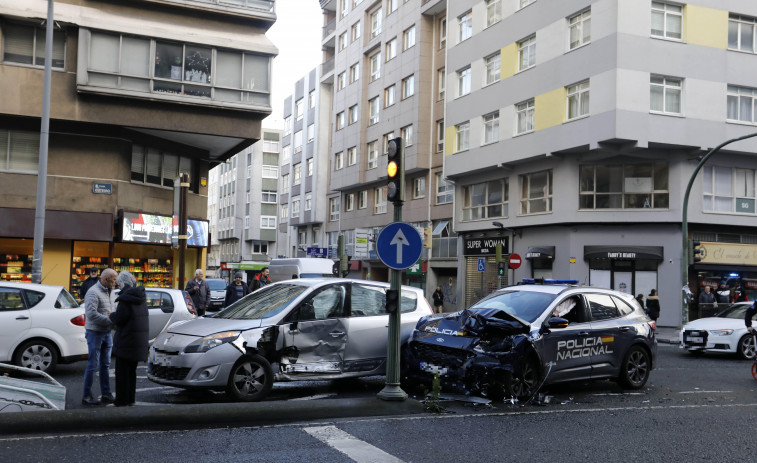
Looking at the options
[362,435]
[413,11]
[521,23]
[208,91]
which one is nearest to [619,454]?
[362,435]

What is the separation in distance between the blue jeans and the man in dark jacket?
1.51 feet

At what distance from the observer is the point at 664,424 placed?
882 centimetres

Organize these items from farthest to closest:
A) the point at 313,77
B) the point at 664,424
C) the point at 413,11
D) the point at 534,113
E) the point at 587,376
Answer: the point at 313,77, the point at 413,11, the point at 534,113, the point at 587,376, the point at 664,424

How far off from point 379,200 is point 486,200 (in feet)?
46.9

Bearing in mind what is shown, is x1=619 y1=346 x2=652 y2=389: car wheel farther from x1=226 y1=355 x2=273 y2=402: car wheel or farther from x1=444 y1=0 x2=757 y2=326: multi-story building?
x1=444 y1=0 x2=757 y2=326: multi-story building

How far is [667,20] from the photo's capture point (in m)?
29.0

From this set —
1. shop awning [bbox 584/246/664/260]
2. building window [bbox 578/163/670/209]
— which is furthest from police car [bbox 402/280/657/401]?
building window [bbox 578/163/670/209]

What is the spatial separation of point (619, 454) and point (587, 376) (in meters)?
3.83

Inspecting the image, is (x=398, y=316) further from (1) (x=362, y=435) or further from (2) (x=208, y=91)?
(2) (x=208, y=91)

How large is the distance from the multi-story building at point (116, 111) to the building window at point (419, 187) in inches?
696

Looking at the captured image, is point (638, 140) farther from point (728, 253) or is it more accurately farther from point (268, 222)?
point (268, 222)

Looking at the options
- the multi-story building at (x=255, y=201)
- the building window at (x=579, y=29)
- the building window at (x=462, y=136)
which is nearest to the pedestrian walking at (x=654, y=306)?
the building window at (x=579, y=29)

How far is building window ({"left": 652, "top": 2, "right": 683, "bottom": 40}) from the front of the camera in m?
28.9

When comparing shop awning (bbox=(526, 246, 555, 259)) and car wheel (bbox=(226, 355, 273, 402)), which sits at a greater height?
shop awning (bbox=(526, 246, 555, 259))
